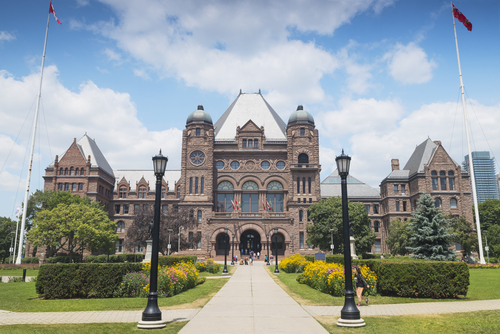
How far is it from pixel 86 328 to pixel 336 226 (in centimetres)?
4491

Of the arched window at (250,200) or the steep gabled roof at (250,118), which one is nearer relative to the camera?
the arched window at (250,200)

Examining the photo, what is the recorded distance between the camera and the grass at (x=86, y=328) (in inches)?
418

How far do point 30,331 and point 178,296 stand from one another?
8.33 metres

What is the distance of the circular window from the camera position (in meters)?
67.9

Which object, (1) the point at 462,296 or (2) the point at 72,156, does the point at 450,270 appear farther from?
(2) the point at 72,156

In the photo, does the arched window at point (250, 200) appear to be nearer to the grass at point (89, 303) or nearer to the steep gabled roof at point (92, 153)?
the steep gabled roof at point (92, 153)

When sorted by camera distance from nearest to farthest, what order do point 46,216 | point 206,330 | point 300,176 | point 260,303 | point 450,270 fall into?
point 206,330, point 260,303, point 450,270, point 46,216, point 300,176

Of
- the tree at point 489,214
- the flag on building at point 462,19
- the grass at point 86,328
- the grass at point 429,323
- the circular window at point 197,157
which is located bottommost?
the grass at point 86,328

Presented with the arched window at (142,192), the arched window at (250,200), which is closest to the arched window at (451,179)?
the arched window at (250,200)

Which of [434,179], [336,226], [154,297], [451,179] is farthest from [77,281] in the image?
[451,179]

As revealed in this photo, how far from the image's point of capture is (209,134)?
227 ft

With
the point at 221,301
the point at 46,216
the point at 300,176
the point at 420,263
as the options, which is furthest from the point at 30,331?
the point at 300,176

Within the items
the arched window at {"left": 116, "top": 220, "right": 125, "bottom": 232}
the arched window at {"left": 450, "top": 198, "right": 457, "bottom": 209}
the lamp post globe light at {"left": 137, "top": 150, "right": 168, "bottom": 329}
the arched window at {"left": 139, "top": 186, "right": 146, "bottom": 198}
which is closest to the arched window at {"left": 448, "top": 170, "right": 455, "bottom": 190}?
the arched window at {"left": 450, "top": 198, "right": 457, "bottom": 209}

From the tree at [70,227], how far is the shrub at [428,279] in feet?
144
